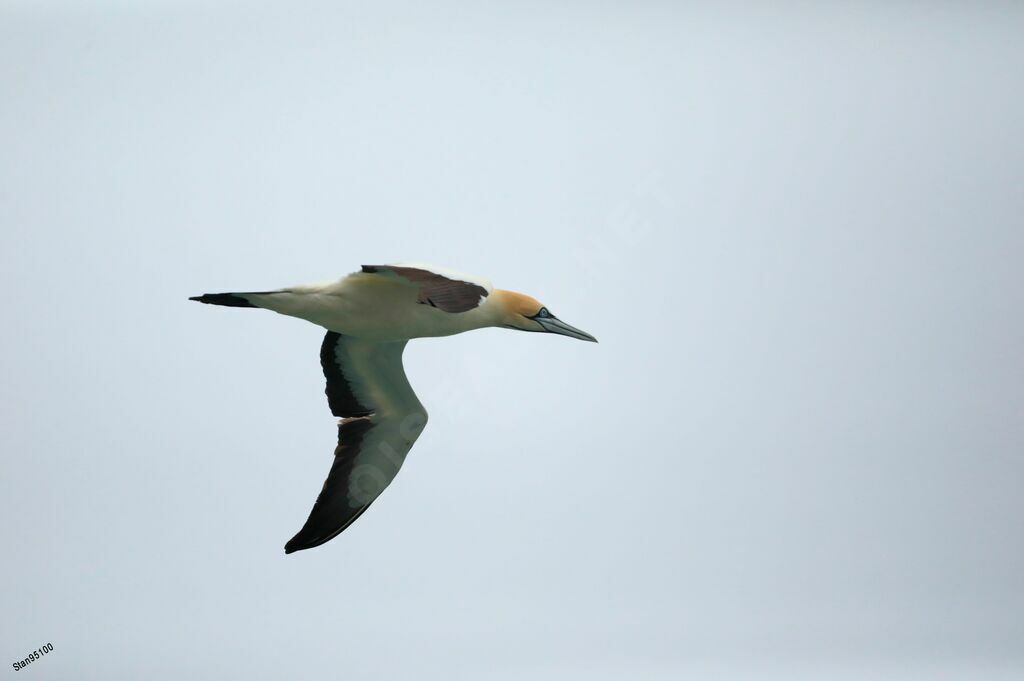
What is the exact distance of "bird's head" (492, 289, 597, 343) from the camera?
37.0ft

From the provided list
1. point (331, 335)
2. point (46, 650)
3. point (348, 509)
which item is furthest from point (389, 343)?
point (46, 650)

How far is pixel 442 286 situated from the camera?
32.6 feet

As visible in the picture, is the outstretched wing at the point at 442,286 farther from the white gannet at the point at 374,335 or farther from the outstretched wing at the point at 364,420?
the outstretched wing at the point at 364,420

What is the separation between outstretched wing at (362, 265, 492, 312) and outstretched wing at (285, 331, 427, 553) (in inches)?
79.9

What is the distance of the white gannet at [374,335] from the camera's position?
10.5m

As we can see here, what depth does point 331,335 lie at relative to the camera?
40.2ft

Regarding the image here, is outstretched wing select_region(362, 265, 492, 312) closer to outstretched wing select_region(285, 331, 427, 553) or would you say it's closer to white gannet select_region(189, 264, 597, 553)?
white gannet select_region(189, 264, 597, 553)

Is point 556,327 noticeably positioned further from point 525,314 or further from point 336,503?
point 336,503

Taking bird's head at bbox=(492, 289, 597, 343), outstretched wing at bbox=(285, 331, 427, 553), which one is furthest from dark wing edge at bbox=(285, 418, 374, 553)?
bird's head at bbox=(492, 289, 597, 343)

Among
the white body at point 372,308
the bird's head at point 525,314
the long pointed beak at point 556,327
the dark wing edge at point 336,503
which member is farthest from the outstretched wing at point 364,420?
the long pointed beak at point 556,327

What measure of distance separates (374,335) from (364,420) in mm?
1357

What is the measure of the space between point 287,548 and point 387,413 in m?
1.61

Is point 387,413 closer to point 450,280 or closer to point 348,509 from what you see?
point 348,509

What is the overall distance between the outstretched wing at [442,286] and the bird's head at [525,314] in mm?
898
